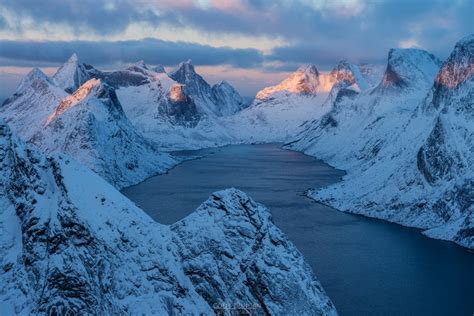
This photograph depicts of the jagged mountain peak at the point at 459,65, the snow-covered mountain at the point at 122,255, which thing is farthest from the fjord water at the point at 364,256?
the jagged mountain peak at the point at 459,65

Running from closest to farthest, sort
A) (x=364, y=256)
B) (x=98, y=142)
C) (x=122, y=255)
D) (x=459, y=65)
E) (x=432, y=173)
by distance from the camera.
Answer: (x=122, y=255) < (x=364, y=256) < (x=432, y=173) < (x=459, y=65) < (x=98, y=142)

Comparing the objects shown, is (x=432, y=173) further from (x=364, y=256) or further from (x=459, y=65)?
(x=364, y=256)

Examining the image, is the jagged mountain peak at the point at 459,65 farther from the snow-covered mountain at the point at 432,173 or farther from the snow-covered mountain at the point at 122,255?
the snow-covered mountain at the point at 122,255

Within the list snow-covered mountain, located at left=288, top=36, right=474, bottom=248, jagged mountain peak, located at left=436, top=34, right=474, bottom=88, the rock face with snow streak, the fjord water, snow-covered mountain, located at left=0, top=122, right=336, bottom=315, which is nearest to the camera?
snow-covered mountain, located at left=0, top=122, right=336, bottom=315

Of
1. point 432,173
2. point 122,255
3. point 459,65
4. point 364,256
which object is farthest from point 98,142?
point 122,255

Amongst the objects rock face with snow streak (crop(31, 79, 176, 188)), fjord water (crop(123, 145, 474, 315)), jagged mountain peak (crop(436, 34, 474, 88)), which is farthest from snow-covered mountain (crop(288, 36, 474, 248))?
rock face with snow streak (crop(31, 79, 176, 188))

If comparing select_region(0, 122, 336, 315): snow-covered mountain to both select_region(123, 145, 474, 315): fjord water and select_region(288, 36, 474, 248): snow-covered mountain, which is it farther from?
select_region(288, 36, 474, 248): snow-covered mountain

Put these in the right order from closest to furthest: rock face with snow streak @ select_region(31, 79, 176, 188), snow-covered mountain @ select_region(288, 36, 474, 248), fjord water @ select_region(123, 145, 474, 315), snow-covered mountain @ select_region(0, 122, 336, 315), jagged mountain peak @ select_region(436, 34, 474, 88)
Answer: snow-covered mountain @ select_region(0, 122, 336, 315), fjord water @ select_region(123, 145, 474, 315), snow-covered mountain @ select_region(288, 36, 474, 248), jagged mountain peak @ select_region(436, 34, 474, 88), rock face with snow streak @ select_region(31, 79, 176, 188)
